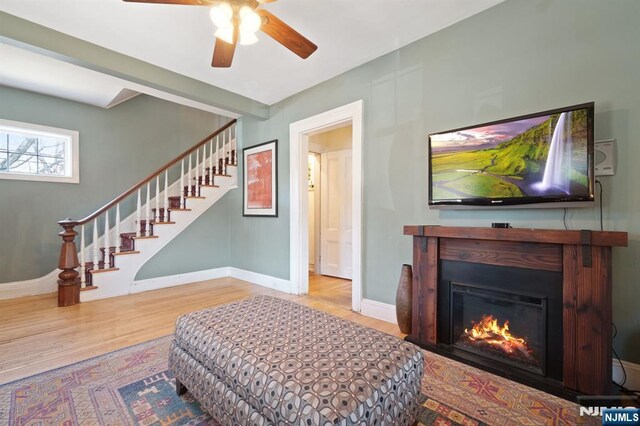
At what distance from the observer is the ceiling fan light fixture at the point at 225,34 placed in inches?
75.4

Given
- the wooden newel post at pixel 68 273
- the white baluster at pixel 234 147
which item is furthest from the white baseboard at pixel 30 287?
the white baluster at pixel 234 147

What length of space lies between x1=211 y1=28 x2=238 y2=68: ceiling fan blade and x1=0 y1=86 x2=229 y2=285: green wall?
298cm

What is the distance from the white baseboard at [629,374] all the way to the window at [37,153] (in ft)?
20.6

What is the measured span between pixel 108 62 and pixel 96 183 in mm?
2459

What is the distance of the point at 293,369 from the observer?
1.19m

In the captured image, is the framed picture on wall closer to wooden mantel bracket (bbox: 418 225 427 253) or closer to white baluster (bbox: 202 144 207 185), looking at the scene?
white baluster (bbox: 202 144 207 185)

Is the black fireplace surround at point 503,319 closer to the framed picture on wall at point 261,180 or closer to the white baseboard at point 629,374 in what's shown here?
the white baseboard at point 629,374

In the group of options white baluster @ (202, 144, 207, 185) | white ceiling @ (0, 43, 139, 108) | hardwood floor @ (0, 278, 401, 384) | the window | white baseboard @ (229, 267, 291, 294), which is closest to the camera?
hardwood floor @ (0, 278, 401, 384)

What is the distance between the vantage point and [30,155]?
3996mm

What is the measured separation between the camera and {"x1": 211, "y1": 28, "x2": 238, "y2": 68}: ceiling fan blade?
2.07 m

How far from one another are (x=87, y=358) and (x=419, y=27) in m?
3.88

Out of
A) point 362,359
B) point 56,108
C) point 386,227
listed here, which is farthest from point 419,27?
point 56,108

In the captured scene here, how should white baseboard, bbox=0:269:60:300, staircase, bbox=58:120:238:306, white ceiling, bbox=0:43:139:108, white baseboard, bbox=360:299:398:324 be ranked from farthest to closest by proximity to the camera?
white baseboard, bbox=0:269:60:300
staircase, bbox=58:120:238:306
white ceiling, bbox=0:43:139:108
white baseboard, bbox=360:299:398:324

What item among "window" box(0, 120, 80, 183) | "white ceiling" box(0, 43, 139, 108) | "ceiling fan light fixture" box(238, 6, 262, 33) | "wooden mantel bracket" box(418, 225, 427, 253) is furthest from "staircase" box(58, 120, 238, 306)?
"wooden mantel bracket" box(418, 225, 427, 253)
